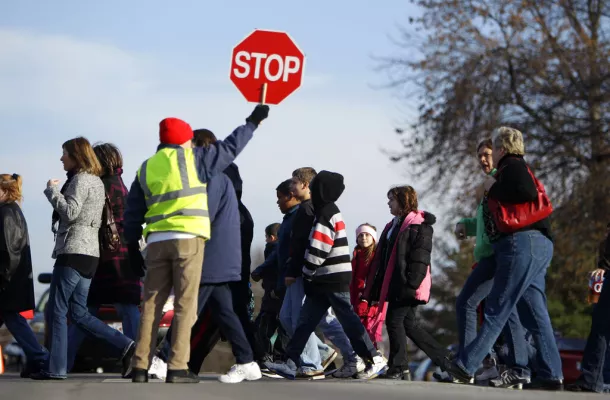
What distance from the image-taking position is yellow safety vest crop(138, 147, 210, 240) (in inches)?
357

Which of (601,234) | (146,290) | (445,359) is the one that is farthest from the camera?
(601,234)

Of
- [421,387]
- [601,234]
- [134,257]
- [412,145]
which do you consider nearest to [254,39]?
[134,257]

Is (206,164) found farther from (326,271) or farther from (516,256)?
(516,256)

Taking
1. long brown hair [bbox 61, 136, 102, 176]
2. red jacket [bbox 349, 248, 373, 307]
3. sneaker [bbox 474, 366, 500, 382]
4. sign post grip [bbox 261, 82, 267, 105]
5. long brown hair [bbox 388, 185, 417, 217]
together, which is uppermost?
sign post grip [bbox 261, 82, 267, 105]

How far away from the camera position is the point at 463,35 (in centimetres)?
2898

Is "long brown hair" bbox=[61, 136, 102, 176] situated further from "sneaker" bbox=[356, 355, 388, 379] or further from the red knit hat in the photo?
"sneaker" bbox=[356, 355, 388, 379]

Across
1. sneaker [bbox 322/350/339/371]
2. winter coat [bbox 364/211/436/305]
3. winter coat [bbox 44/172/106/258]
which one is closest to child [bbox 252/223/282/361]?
sneaker [bbox 322/350/339/371]

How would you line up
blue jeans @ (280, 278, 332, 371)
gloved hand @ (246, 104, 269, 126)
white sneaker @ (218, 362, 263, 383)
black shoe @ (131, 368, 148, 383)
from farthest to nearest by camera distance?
blue jeans @ (280, 278, 332, 371), white sneaker @ (218, 362, 263, 383), gloved hand @ (246, 104, 269, 126), black shoe @ (131, 368, 148, 383)

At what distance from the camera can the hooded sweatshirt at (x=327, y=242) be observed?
35.2 feet

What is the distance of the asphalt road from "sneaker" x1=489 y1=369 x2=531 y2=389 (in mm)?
881

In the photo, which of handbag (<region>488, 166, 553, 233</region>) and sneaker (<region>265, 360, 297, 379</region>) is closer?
handbag (<region>488, 166, 553, 233</region>)

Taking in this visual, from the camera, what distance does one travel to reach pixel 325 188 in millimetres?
10734

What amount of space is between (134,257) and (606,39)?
20296mm

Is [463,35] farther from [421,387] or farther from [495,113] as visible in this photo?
[421,387]
